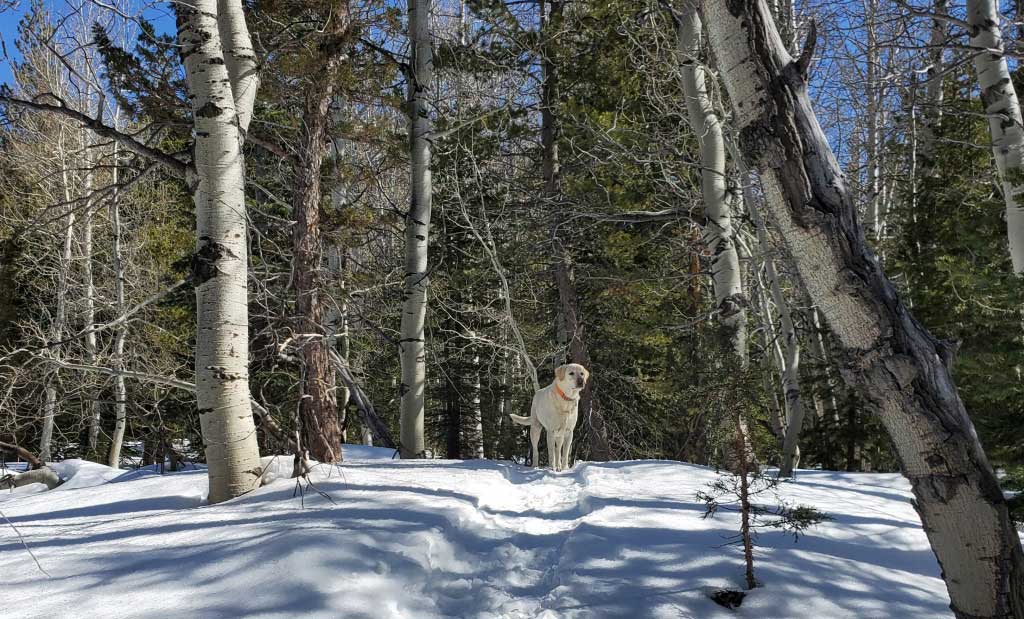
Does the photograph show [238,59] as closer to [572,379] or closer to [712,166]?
[572,379]

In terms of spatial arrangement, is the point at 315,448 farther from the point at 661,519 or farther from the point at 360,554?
the point at 661,519

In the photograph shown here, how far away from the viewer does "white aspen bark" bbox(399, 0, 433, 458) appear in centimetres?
818

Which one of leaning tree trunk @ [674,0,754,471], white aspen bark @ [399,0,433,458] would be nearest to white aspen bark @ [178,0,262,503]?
white aspen bark @ [399,0,433,458]

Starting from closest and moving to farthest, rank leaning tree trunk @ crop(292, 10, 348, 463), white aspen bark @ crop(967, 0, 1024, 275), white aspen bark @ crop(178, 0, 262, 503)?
white aspen bark @ crop(178, 0, 262, 503) < white aspen bark @ crop(967, 0, 1024, 275) < leaning tree trunk @ crop(292, 10, 348, 463)

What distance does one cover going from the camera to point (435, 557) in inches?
145

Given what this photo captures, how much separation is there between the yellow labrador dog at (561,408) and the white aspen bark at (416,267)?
178cm

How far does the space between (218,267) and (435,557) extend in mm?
2789

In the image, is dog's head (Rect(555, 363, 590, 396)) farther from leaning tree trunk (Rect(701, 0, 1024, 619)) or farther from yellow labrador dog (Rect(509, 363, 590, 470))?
leaning tree trunk (Rect(701, 0, 1024, 619))

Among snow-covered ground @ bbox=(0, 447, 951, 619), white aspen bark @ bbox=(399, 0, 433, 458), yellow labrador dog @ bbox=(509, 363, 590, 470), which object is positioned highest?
white aspen bark @ bbox=(399, 0, 433, 458)

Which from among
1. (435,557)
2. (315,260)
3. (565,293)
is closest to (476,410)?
(565,293)

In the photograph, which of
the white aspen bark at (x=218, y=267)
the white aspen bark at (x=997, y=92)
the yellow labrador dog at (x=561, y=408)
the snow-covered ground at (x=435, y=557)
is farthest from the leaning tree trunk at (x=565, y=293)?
the white aspen bark at (x=218, y=267)

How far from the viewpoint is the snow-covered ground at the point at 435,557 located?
9.20 ft

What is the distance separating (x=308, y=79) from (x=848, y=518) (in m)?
7.41

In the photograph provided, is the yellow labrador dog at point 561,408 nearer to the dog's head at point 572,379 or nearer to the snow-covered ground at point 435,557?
A: the dog's head at point 572,379
